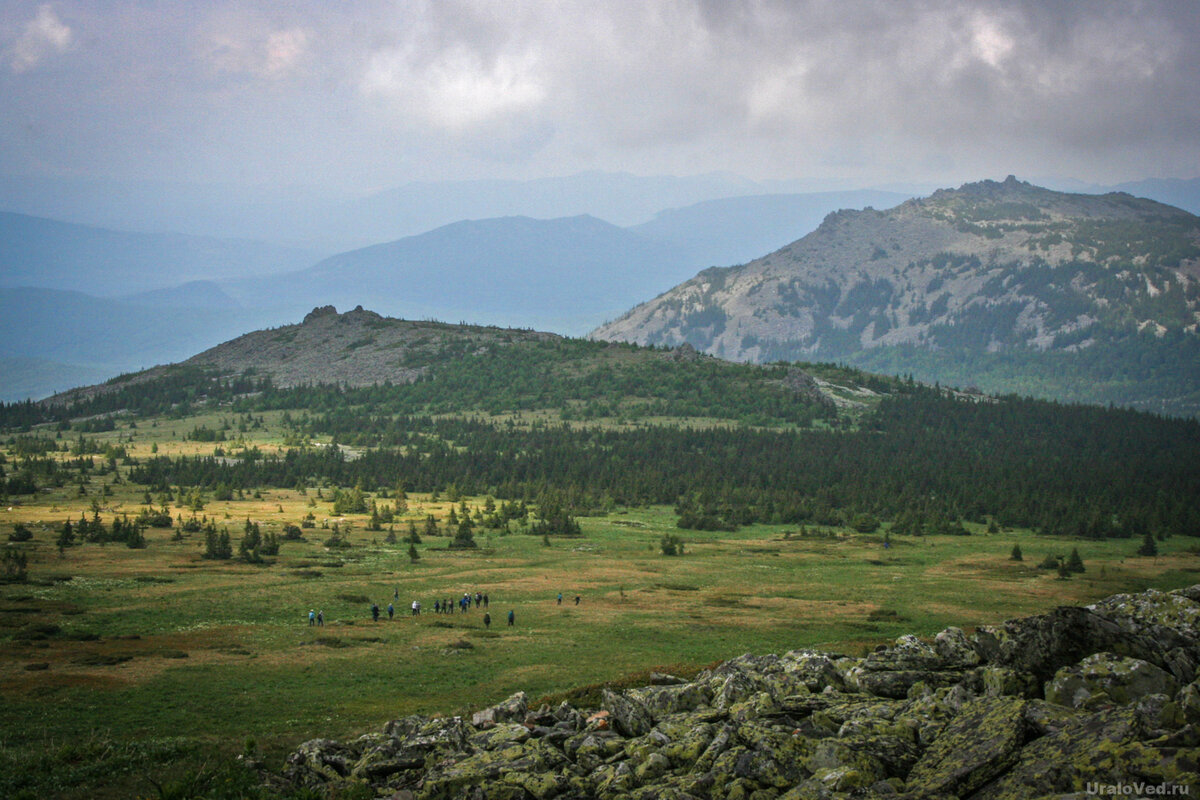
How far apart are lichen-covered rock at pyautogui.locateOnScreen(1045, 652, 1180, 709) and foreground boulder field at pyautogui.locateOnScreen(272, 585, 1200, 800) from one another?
0.04 m

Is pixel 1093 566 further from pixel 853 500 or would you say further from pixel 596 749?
pixel 596 749

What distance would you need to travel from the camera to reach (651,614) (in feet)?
216

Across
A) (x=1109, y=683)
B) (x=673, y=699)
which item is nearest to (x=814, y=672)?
(x=673, y=699)

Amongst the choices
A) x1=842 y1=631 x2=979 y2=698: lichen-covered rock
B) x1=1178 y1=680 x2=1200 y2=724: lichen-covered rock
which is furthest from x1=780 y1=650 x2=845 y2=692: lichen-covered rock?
x1=1178 y1=680 x2=1200 y2=724: lichen-covered rock

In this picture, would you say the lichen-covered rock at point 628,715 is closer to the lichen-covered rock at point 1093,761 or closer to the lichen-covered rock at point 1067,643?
the lichen-covered rock at point 1067,643

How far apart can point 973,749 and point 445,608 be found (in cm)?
5233

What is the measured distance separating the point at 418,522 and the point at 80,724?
88.5m

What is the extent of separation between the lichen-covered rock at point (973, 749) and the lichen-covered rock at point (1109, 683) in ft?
5.27

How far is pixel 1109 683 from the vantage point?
2175 cm

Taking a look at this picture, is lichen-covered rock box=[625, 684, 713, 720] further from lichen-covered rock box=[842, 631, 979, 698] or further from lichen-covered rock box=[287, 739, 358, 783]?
lichen-covered rock box=[287, 739, 358, 783]

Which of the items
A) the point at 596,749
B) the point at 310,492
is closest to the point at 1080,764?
the point at 596,749

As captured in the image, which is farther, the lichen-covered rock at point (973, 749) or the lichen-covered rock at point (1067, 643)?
the lichen-covered rock at point (1067, 643)

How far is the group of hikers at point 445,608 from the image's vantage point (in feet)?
199

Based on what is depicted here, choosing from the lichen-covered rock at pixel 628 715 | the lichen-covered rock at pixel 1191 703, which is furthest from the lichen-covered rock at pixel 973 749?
the lichen-covered rock at pixel 628 715
